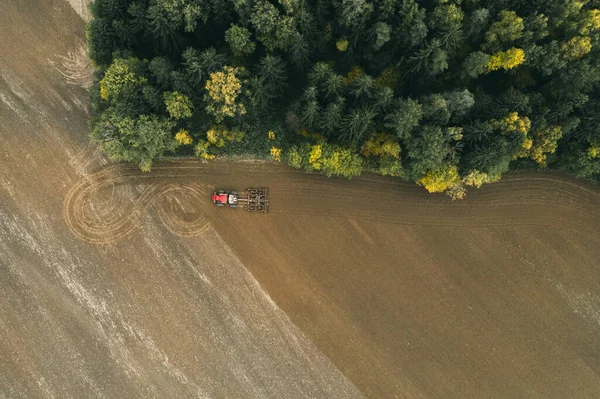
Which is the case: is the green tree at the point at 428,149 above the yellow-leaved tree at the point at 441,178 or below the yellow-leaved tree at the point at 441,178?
above

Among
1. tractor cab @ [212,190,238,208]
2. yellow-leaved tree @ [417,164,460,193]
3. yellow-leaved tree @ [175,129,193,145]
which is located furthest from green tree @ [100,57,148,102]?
yellow-leaved tree @ [417,164,460,193]

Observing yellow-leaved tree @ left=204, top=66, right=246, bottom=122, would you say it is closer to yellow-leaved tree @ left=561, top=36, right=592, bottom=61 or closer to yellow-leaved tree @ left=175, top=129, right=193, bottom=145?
yellow-leaved tree @ left=175, top=129, right=193, bottom=145

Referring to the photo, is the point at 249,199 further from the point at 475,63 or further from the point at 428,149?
the point at 475,63

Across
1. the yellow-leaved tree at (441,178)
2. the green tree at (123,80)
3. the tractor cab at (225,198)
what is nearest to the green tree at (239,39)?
the green tree at (123,80)

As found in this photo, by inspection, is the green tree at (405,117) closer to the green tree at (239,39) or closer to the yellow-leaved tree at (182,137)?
the green tree at (239,39)

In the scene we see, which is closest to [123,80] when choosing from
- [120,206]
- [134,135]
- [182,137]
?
[134,135]

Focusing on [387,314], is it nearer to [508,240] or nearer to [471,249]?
[471,249]
